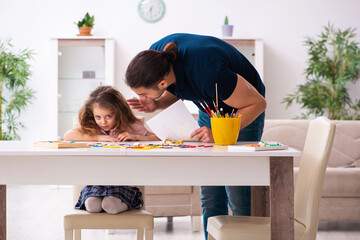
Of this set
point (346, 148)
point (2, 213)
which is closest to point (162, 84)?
point (2, 213)

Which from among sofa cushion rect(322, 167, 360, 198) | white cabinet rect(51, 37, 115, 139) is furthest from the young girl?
white cabinet rect(51, 37, 115, 139)

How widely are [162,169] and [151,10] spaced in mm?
4244

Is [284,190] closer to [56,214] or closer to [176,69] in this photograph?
[176,69]

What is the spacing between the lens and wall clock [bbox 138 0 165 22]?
5469 millimetres

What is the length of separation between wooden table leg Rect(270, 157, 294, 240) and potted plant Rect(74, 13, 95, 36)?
4.03 meters

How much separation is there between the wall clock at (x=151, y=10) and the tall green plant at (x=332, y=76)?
160 centimetres

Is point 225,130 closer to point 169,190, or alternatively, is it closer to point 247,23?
point 169,190

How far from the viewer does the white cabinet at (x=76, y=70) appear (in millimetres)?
5121

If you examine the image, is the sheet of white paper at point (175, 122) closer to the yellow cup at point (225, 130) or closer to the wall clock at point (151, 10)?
the yellow cup at point (225, 130)

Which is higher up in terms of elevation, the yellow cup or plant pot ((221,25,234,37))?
plant pot ((221,25,234,37))

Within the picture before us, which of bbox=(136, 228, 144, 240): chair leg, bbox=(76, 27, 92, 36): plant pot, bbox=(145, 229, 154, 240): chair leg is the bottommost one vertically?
bbox=(136, 228, 144, 240): chair leg

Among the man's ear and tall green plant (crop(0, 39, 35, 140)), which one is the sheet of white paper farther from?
tall green plant (crop(0, 39, 35, 140))

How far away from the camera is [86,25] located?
5.17 metres

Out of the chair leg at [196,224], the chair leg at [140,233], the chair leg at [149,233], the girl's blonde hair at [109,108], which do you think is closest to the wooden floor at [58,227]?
the chair leg at [196,224]
